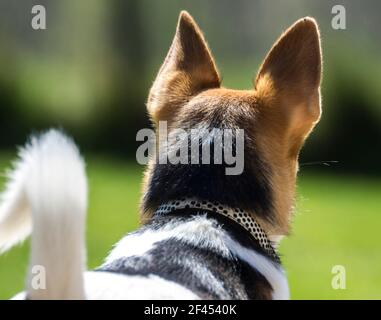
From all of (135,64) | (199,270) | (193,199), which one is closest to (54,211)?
(199,270)

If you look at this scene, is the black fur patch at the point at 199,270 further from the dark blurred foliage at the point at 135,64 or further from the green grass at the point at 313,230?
the dark blurred foliage at the point at 135,64

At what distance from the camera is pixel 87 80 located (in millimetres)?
14664

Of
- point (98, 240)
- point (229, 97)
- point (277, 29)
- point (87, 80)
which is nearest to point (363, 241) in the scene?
point (98, 240)

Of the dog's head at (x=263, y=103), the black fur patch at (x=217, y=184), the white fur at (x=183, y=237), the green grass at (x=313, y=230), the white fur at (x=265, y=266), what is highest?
the dog's head at (x=263, y=103)

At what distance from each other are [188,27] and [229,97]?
1.68ft

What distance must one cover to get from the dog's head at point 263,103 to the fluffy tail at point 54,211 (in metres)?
0.88

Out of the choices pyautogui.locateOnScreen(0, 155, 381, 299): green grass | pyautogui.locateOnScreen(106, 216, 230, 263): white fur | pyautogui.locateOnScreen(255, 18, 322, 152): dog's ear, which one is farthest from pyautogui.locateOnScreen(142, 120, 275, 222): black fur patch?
pyautogui.locateOnScreen(0, 155, 381, 299): green grass

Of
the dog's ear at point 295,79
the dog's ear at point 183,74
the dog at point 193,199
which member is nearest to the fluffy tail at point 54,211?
the dog at point 193,199

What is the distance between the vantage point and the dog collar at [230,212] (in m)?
3.42

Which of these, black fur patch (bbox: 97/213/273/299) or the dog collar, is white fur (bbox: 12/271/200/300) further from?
the dog collar

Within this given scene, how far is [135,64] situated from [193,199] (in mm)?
11784

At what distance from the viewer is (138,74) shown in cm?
1493

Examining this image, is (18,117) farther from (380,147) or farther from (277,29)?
(380,147)

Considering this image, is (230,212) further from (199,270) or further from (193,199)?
(199,270)
